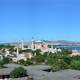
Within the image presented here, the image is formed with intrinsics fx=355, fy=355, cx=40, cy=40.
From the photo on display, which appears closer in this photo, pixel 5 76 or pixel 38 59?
pixel 5 76

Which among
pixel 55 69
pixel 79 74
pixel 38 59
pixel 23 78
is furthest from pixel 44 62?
pixel 23 78

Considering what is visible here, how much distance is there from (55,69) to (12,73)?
31.5 ft

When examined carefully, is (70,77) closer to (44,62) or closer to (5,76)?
(5,76)

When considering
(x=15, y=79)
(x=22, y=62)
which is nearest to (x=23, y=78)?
(x=15, y=79)

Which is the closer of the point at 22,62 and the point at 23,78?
the point at 23,78

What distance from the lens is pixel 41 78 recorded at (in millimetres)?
31172

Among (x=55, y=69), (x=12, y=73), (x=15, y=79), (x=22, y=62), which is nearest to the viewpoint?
(x=15, y=79)

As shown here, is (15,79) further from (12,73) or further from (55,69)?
(55,69)

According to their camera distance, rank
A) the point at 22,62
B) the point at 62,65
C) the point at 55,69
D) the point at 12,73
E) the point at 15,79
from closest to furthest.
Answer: the point at 15,79
the point at 12,73
the point at 55,69
the point at 62,65
the point at 22,62

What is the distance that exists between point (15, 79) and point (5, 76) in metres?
3.17

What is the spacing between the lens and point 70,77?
107ft

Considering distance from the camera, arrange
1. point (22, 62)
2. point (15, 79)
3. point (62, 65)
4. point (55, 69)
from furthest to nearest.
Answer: point (22, 62) < point (62, 65) < point (55, 69) < point (15, 79)

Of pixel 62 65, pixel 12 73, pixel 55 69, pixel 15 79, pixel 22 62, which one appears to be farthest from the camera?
pixel 22 62

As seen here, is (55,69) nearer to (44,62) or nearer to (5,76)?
(5,76)
